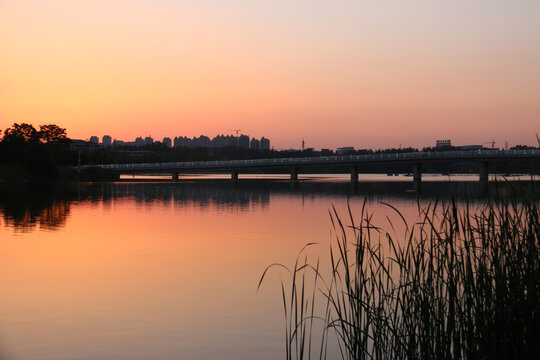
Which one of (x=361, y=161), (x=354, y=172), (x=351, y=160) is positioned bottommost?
(x=354, y=172)

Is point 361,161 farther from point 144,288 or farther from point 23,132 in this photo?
point 144,288

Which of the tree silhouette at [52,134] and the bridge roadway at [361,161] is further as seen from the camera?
the tree silhouette at [52,134]

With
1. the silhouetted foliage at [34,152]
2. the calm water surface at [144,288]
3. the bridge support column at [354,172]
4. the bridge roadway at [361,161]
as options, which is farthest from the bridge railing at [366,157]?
the calm water surface at [144,288]

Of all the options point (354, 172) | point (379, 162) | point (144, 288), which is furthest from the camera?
point (354, 172)

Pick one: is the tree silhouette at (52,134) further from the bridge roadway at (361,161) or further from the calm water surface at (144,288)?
the calm water surface at (144,288)

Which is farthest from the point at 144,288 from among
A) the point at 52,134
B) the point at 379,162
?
the point at 52,134

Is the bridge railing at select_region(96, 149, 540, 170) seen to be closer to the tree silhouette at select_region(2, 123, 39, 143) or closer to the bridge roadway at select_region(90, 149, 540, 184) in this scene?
the bridge roadway at select_region(90, 149, 540, 184)

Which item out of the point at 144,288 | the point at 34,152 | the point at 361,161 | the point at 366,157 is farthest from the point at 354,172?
the point at 144,288

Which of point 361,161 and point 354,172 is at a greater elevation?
point 361,161

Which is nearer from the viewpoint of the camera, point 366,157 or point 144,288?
point 144,288

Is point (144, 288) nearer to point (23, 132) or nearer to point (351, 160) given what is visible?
point (351, 160)

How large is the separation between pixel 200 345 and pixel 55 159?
426 feet

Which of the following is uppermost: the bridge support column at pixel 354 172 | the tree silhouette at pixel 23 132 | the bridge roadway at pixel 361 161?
the tree silhouette at pixel 23 132

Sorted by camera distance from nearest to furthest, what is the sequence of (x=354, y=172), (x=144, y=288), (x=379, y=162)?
(x=144, y=288) → (x=379, y=162) → (x=354, y=172)
